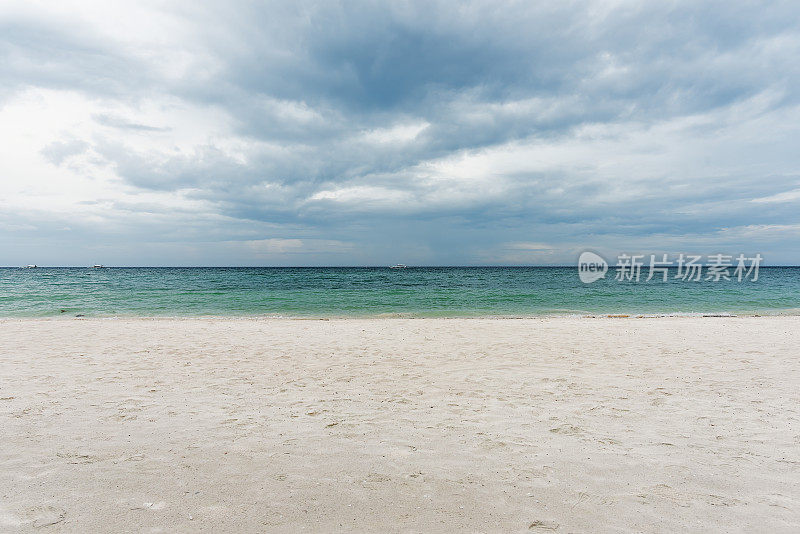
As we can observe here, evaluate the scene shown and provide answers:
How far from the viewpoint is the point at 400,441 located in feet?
16.6

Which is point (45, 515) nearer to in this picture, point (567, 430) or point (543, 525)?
point (543, 525)

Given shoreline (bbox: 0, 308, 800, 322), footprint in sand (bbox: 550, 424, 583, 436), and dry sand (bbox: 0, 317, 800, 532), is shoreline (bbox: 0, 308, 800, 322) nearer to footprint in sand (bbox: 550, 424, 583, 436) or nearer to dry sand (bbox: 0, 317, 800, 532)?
dry sand (bbox: 0, 317, 800, 532)

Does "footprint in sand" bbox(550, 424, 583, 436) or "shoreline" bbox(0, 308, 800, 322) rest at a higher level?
"footprint in sand" bbox(550, 424, 583, 436)

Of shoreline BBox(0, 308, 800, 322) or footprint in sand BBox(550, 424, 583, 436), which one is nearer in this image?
footprint in sand BBox(550, 424, 583, 436)

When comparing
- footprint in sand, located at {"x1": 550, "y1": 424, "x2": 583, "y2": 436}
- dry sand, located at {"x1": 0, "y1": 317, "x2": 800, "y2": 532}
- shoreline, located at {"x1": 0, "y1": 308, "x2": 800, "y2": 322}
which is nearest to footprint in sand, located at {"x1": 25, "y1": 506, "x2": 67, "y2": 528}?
dry sand, located at {"x1": 0, "y1": 317, "x2": 800, "y2": 532}

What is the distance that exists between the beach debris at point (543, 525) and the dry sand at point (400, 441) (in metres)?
0.02

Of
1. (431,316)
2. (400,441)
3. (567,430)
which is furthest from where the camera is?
(431,316)

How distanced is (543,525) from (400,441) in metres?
2.03

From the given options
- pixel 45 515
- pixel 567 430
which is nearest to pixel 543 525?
pixel 567 430

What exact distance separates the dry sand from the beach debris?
0.02 meters

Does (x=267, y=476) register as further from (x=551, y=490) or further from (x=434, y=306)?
(x=434, y=306)

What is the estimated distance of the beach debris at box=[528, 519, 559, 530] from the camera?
3410mm

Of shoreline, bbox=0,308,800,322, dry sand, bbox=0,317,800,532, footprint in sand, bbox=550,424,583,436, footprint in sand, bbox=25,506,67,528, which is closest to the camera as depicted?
footprint in sand, bbox=25,506,67,528

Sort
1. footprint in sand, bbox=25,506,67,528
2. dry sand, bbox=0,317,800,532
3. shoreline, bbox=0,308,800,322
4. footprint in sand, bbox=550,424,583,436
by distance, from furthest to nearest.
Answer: shoreline, bbox=0,308,800,322 < footprint in sand, bbox=550,424,583,436 < dry sand, bbox=0,317,800,532 < footprint in sand, bbox=25,506,67,528
